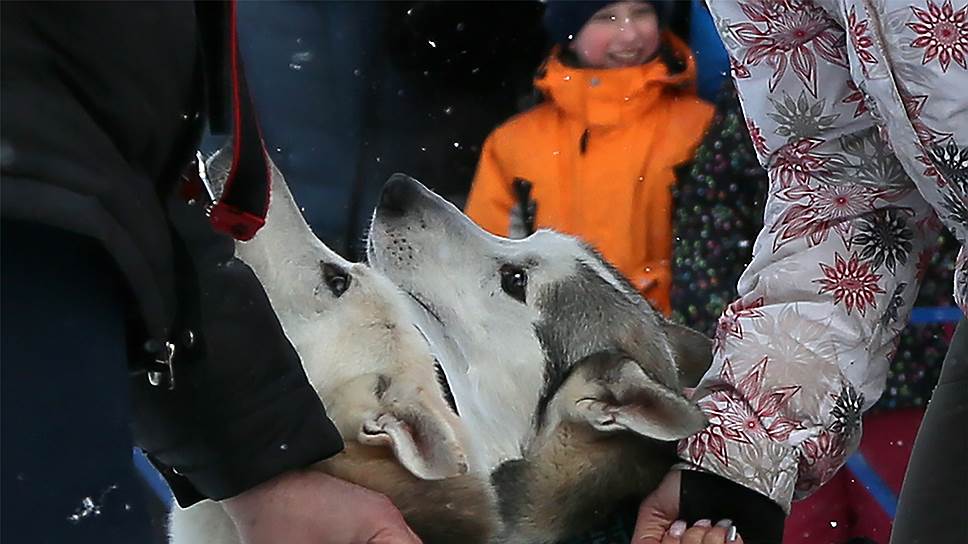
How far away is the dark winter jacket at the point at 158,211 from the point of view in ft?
1.63

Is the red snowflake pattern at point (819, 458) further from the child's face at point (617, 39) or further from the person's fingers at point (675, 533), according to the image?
the child's face at point (617, 39)

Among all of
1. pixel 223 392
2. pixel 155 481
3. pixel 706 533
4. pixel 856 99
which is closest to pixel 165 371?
pixel 223 392

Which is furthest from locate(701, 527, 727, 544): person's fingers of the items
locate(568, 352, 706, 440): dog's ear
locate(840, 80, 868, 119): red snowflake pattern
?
→ locate(840, 80, 868, 119): red snowflake pattern

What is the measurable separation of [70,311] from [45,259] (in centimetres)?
3

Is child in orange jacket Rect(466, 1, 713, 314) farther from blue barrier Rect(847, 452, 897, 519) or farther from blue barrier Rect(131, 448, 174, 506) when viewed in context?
blue barrier Rect(131, 448, 174, 506)

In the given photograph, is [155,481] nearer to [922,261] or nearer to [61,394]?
[61,394]

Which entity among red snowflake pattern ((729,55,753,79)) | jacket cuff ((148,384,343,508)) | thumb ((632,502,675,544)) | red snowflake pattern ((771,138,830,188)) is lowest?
thumb ((632,502,675,544))

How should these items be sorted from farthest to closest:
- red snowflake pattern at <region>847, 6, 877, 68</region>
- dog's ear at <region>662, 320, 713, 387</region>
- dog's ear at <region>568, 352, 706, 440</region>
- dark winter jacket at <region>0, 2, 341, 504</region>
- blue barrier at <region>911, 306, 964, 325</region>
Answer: blue barrier at <region>911, 306, 964, 325</region> → dog's ear at <region>662, 320, 713, 387</region> → dog's ear at <region>568, 352, 706, 440</region> → red snowflake pattern at <region>847, 6, 877, 68</region> → dark winter jacket at <region>0, 2, 341, 504</region>

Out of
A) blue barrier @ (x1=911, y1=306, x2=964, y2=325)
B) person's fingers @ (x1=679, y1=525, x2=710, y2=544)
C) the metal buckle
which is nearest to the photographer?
the metal buckle

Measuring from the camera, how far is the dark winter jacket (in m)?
0.50

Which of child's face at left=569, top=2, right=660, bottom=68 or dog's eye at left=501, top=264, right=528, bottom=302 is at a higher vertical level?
child's face at left=569, top=2, right=660, bottom=68

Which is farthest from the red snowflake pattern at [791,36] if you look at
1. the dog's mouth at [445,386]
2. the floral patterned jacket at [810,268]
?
the dog's mouth at [445,386]

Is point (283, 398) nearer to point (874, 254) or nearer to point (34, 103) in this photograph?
point (34, 103)

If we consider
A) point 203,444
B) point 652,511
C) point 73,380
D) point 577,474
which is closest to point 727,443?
point 652,511
